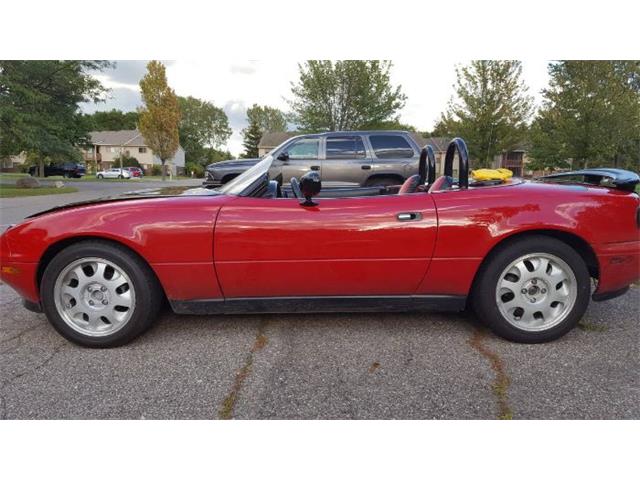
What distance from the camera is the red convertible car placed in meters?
2.29

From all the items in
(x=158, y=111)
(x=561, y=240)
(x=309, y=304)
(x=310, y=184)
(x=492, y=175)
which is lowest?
(x=309, y=304)

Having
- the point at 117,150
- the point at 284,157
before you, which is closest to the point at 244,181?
the point at 284,157

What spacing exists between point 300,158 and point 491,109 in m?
12.1

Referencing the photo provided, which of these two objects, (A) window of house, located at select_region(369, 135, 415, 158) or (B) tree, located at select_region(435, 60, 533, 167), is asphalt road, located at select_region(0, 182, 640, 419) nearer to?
(A) window of house, located at select_region(369, 135, 415, 158)

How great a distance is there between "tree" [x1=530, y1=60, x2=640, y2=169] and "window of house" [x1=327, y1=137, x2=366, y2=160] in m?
11.2

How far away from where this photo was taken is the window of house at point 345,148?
693 cm

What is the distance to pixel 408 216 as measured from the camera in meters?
2.30

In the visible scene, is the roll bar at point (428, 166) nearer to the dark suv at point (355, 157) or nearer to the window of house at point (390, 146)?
the dark suv at point (355, 157)

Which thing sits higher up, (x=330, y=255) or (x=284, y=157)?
(x=284, y=157)

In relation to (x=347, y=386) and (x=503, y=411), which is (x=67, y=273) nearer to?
(x=347, y=386)

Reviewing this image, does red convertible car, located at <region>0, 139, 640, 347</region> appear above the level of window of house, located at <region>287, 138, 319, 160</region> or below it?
below

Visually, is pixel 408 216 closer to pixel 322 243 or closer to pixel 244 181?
pixel 322 243

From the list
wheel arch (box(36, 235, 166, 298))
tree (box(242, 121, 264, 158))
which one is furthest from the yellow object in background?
tree (box(242, 121, 264, 158))

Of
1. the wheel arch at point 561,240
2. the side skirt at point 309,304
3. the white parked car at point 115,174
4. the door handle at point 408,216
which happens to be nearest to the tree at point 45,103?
the side skirt at point 309,304
